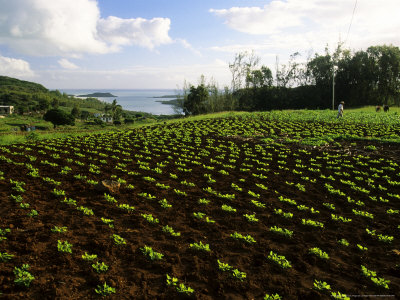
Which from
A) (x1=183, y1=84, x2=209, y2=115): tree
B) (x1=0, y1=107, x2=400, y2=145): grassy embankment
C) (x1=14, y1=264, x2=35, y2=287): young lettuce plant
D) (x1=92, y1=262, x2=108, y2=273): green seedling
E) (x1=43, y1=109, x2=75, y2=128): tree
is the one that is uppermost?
(x1=183, y1=84, x2=209, y2=115): tree

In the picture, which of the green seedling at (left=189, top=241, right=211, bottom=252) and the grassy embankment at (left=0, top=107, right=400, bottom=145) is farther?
the grassy embankment at (left=0, top=107, right=400, bottom=145)

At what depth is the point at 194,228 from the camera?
7.34 meters

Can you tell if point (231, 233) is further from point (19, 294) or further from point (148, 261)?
point (19, 294)

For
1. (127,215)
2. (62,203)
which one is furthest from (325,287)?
(62,203)

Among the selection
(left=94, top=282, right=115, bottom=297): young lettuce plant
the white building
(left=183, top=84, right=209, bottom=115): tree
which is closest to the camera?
(left=94, top=282, right=115, bottom=297): young lettuce plant

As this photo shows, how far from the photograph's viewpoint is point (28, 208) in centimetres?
755

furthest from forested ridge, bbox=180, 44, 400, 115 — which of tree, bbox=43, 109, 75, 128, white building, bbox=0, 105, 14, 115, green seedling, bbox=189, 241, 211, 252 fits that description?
white building, bbox=0, 105, 14, 115

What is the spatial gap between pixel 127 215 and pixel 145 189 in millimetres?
2147

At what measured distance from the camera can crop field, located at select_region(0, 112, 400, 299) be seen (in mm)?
5133

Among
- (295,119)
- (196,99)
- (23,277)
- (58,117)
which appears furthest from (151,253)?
(58,117)

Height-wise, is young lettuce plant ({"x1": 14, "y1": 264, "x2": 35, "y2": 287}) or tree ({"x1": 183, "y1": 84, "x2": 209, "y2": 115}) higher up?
tree ({"x1": 183, "y1": 84, "x2": 209, "y2": 115})

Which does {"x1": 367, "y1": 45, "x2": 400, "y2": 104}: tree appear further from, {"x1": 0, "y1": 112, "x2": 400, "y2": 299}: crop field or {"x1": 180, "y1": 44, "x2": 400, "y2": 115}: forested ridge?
{"x1": 0, "y1": 112, "x2": 400, "y2": 299}: crop field

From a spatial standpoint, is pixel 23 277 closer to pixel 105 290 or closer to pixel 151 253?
pixel 105 290

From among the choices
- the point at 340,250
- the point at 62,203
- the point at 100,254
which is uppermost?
the point at 62,203
